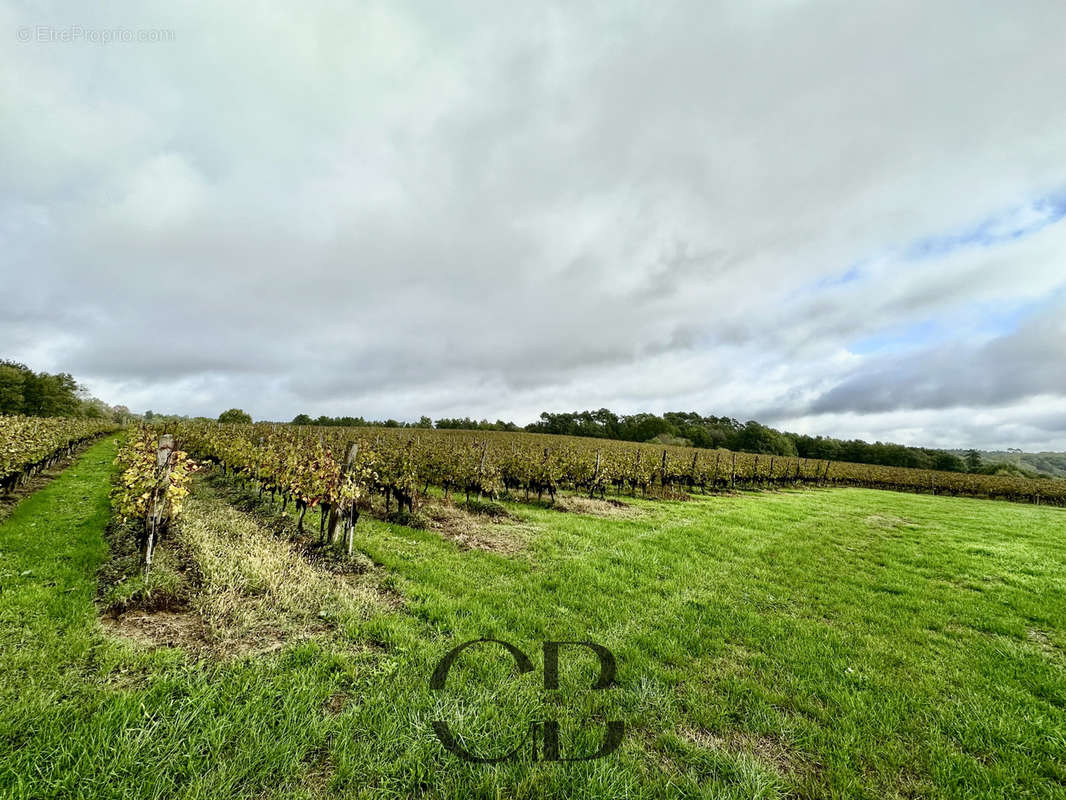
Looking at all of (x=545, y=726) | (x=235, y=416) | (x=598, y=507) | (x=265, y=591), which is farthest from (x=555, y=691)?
(x=235, y=416)

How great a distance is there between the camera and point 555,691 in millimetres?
4070

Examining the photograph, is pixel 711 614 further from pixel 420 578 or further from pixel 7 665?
pixel 7 665

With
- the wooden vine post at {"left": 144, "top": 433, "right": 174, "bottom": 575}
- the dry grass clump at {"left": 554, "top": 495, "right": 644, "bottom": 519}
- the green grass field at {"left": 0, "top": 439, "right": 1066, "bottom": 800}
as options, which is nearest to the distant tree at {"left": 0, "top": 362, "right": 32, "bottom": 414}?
the green grass field at {"left": 0, "top": 439, "right": 1066, "bottom": 800}

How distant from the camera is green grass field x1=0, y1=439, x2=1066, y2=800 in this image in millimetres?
2969

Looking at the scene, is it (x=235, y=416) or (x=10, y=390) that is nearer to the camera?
(x=10, y=390)

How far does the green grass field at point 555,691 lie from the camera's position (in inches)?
117

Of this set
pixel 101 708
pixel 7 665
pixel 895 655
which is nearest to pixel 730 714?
pixel 895 655

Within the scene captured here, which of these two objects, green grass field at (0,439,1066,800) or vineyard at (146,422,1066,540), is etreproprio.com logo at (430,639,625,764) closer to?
green grass field at (0,439,1066,800)

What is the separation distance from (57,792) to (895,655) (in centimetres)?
817

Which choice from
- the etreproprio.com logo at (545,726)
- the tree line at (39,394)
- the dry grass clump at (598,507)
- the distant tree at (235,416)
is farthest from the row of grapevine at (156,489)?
the distant tree at (235,416)

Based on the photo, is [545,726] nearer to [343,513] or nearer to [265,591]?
[265,591]

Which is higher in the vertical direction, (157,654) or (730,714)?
(157,654)

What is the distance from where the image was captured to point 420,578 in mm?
6969

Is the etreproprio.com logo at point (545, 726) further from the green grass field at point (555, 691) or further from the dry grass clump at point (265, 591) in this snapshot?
the dry grass clump at point (265, 591)
